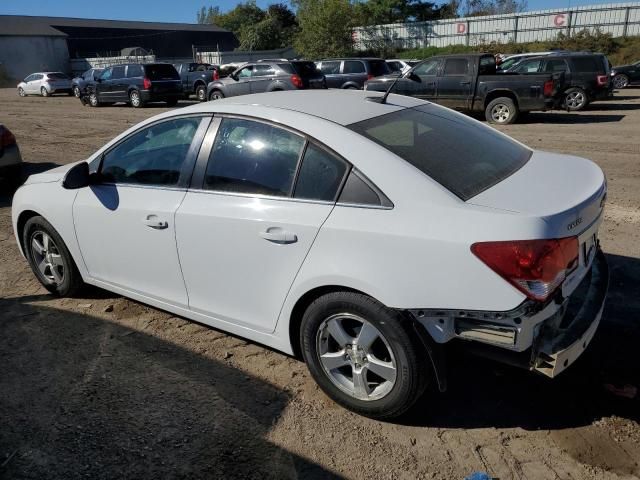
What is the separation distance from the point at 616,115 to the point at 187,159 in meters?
15.4

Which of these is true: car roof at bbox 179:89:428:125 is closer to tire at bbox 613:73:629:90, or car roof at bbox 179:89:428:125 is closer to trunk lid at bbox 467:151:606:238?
trunk lid at bbox 467:151:606:238

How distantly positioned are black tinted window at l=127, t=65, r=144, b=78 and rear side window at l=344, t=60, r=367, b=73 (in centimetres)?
807

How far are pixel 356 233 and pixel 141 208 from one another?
1.62m

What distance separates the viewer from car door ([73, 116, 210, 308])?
137 inches

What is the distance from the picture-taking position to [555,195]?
270cm

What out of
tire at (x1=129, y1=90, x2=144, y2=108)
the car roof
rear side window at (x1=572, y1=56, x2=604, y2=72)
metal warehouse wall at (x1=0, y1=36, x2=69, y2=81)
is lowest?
tire at (x1=129, y1=90, x2=144, y2=108)

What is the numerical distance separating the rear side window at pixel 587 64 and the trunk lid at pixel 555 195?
14559mm

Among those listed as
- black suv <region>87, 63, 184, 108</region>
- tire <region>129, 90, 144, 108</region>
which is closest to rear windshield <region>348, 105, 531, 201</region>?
black suv <region>87, 63, 184, 108</region>

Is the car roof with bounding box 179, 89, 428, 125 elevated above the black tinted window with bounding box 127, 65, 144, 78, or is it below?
below

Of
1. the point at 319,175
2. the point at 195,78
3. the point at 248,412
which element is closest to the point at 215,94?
the point at 195,78

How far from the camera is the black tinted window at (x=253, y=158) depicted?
3057mm

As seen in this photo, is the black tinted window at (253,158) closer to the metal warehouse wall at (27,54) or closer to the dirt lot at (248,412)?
the dirt lot at (248,412)

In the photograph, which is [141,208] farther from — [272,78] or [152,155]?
[272,78]

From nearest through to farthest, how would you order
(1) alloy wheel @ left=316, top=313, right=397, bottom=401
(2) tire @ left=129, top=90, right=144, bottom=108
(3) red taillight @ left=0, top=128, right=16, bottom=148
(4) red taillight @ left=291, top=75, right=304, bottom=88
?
(1) alloy wheel @ left=316, top=313, right=397, bottom=401 < (3) red taillight @ left=0, top=128, right=16, bottom=148 < (4) red taillight @ left=291, top=75, right=304, bottom=88 < (2) tire @ left=129, top=90, right=144, bottom=108
